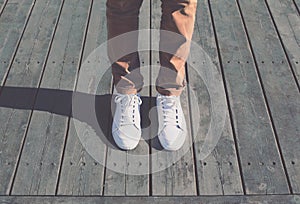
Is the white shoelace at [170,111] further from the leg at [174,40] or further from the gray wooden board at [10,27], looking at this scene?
the gray wooden board at [10,27]

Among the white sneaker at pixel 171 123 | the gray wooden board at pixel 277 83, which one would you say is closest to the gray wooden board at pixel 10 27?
the white sneaker at pixel 171 123

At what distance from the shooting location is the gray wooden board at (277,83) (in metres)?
1.53

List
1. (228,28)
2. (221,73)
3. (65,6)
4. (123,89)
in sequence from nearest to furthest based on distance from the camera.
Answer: (123,89) → (221,73) → (228,28) → (65,6)

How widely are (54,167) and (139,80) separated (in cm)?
43

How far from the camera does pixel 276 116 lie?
1.66 m

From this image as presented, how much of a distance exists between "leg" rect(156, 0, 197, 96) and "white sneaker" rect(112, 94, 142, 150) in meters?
0.12

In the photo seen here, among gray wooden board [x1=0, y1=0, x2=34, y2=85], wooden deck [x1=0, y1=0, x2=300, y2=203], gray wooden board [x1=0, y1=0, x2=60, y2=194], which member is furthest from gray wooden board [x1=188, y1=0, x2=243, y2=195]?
gray wooden board [x1=0, y1=0, x2=34, y2=85]

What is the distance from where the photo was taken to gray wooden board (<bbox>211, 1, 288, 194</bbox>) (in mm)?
1443

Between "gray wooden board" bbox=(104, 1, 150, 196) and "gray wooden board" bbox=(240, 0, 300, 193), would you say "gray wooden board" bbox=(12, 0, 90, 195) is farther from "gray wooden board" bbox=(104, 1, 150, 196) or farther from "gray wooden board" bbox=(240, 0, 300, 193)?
"gray wooden board" bbox=(240, 0, 300, 193)

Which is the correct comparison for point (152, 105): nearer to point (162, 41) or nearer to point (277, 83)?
point (162, 41)

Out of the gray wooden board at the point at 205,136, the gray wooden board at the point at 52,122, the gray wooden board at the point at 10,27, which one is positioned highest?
the gray wooden board at the point at 205,136

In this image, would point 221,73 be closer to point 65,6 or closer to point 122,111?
point 122,111

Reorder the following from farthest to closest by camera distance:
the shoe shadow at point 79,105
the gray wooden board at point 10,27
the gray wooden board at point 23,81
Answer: the gray wooden board at point 10,27 → the shoe shadow at point 79,105 → the gray wooden board at point 23,81

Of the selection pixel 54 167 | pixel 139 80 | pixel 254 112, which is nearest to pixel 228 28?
pixel 254 112
